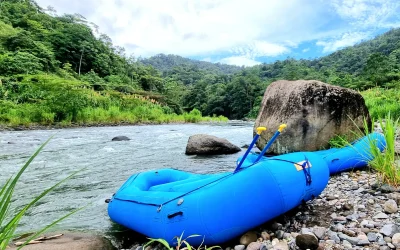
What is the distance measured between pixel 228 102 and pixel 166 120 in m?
32.5

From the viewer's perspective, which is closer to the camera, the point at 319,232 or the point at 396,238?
the point at 396,238

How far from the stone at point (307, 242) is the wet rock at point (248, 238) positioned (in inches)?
15.5

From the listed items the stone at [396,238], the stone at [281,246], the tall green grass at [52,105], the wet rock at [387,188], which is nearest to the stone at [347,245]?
the stone at [396,238]

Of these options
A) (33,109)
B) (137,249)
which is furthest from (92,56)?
(137,249)

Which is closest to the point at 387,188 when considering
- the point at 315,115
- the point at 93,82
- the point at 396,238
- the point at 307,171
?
the point at 307,171

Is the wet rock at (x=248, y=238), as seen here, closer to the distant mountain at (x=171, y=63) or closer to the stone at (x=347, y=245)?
the stone at (x=347, y=245)

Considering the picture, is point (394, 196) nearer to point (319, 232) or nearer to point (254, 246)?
point (319, 232)

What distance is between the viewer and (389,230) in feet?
7.37

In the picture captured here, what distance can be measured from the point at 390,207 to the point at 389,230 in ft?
1.56

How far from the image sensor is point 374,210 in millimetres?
2730

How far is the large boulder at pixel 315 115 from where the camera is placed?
17.1 feet

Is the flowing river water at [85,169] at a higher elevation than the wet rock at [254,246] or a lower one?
lower

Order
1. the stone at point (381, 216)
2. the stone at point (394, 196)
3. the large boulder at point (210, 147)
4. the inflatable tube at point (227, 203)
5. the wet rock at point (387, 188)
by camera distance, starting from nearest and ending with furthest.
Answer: the inflatable tube at point (227, 203) < the stone at point (381, 216) < the stone at point (394, 196) < the wet rock at point (387, 188) < the large boulder at point (210, 147)

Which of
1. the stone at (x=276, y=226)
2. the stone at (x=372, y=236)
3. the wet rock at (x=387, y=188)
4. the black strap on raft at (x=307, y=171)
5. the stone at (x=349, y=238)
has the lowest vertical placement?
the stone at (x=276, y=226)
